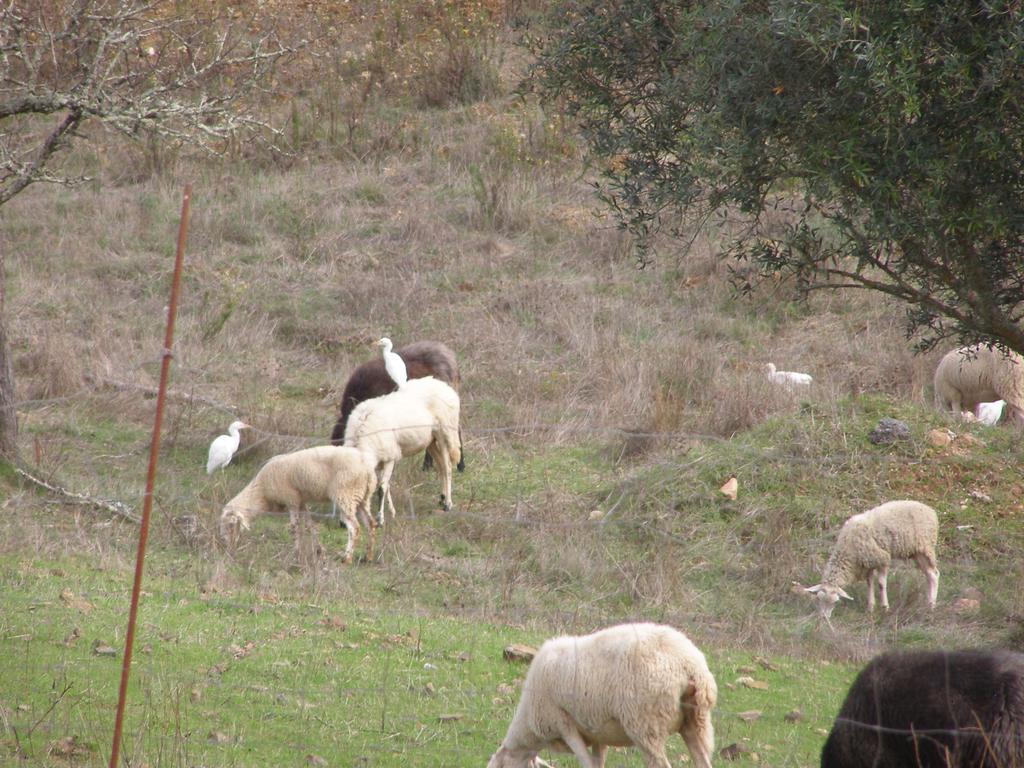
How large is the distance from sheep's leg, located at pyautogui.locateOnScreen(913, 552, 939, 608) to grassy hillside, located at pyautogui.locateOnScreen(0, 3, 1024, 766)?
Answer: 0.15 meters

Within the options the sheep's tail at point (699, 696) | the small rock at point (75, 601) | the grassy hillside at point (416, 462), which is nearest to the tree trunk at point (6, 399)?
the grassy hillside at point (416, 462)

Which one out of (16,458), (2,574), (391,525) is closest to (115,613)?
(2,574)

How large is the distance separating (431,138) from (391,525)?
1374cm

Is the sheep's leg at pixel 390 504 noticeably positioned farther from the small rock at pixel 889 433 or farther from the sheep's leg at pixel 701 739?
the sheep's leg at pixel 701 739

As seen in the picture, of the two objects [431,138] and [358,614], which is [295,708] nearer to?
[358,614]

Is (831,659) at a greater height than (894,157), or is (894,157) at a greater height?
(894,157)

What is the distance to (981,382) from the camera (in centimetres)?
1590

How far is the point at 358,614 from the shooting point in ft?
31.3

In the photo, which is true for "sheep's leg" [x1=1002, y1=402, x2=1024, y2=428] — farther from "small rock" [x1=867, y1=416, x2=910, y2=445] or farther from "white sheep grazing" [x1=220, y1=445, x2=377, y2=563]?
"white sheep grazing" [x1=220, y1=445, x2=377, y2=563]

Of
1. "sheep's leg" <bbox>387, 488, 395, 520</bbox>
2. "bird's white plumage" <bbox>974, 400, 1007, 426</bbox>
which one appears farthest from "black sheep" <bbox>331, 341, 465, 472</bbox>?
"bird's white plumage" <bbox>974, 400, 1007, 426</bbox>

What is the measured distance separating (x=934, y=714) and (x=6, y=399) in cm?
952

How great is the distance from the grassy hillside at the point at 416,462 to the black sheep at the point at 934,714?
1.16 meters

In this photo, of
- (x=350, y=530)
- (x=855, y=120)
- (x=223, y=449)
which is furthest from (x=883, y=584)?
(x=223, y=449)

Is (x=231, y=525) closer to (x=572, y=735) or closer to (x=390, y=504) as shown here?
(x=390, y=504)
